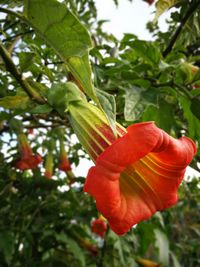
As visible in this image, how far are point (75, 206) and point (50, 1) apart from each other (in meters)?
1.69

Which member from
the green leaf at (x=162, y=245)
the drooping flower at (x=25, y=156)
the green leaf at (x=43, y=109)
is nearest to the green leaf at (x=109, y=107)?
the green leaf at (x=43, y=109)

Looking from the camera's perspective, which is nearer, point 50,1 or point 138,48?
point 50,1

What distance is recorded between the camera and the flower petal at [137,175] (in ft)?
1.97

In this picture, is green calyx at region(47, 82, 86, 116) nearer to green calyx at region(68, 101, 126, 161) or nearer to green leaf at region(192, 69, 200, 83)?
green calyx at region(68, 101, 126, 161)

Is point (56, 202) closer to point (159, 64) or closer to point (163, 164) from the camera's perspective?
point (159, 64)

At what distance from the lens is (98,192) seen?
595 mm

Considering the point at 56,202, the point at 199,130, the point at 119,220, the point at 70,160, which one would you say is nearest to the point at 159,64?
the point at 199,130

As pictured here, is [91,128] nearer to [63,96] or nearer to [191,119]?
[63,96]

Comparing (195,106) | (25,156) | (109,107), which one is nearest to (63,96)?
(109,107)

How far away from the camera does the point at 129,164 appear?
63cm

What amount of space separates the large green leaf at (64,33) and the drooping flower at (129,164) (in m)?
0.10

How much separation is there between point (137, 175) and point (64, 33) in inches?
12.8

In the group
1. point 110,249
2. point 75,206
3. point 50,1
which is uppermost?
point 50,1

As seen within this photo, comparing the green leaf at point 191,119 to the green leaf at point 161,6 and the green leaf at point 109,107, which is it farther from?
the green leaf at point 109,107
